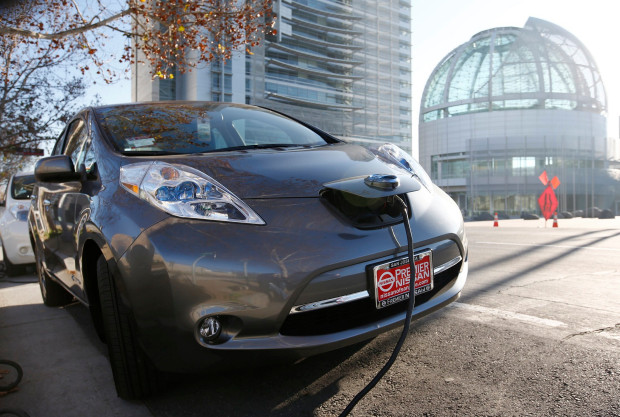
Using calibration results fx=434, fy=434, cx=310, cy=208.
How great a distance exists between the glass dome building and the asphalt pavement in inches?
1717

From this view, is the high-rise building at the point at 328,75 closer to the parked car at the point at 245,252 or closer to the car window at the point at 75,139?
the car window at the point at 75,139

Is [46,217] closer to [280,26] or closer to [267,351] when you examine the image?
[267,351]

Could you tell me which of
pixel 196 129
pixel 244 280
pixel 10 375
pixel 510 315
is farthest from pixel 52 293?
pixel 510 315

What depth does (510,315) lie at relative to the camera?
9.21 feet

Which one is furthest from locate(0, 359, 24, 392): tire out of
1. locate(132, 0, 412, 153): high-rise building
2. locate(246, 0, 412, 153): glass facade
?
locate(246, 0, 412, 153): glass facade

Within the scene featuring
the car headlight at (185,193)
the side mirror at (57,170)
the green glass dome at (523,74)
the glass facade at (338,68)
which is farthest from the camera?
the glass facade at (338,68)

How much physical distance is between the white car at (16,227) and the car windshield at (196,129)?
3786 mm

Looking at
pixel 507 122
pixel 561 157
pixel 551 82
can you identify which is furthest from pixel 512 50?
pixel 561 157

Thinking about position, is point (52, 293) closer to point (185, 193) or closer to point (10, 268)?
point (185, 193)

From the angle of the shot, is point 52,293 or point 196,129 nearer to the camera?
point 196,129

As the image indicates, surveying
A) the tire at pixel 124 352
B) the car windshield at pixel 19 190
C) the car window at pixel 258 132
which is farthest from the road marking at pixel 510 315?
the car windshield at pixel 19 190

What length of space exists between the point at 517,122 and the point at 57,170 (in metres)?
58.8

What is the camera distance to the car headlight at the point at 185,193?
5.26ft

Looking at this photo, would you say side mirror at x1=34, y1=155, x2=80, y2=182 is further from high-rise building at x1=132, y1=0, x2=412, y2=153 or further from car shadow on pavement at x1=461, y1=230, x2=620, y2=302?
high-rise building at x1=132, y1=0, x2=412, y2=153
